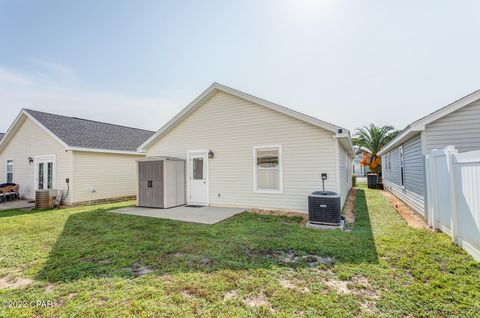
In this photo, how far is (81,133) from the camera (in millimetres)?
12602

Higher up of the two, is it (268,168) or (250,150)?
(250,150)

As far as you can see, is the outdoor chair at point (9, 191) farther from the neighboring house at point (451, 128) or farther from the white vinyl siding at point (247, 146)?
the neighboring house at point (451, 128)

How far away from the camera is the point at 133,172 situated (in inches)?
543

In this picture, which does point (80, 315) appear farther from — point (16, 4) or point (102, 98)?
point (102, 98)

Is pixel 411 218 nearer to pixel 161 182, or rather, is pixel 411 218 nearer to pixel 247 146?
pixel 247 146

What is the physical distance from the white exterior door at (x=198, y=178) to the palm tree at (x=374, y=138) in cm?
1658

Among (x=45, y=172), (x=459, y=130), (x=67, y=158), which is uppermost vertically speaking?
(x=459, y=130)

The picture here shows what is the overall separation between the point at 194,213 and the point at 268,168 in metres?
3.14

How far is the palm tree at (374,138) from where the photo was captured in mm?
20109

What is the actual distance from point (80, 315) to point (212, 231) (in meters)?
3.44

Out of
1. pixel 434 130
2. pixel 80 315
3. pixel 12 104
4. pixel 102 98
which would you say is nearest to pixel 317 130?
pixel 434 130

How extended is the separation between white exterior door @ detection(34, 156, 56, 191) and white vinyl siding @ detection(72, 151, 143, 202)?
1.70 m

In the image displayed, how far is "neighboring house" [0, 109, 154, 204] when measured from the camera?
36.7 ft

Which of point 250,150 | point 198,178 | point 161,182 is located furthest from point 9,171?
point 250,150
